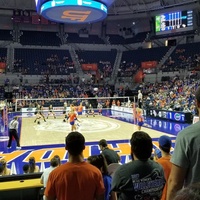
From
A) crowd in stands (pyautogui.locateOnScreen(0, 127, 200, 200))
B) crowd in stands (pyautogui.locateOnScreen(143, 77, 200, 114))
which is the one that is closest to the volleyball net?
crowd in stands (pyautogui.locateOnScreen(143, 77, 200, 114))

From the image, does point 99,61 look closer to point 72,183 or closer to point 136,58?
point 136,58

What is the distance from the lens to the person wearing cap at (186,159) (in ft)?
8.16

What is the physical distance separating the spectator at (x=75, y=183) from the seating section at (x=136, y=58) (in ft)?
143

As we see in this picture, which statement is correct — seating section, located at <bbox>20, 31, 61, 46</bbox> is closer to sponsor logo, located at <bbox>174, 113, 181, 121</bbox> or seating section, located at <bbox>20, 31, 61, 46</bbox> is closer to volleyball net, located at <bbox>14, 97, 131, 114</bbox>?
volleyball net, located at <bbox>14, 97, 131, 114</bbox>

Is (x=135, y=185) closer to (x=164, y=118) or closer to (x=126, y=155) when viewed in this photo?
(x=126, y=155)

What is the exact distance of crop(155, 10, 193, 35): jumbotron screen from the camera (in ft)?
123

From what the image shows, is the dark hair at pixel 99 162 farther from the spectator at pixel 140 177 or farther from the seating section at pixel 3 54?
the seating section at pixel 3 54

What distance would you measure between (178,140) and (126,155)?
9055mm

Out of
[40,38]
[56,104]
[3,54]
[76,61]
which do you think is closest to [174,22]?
[76,61]

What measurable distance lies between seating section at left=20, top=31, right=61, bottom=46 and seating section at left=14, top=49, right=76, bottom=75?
1.33 m

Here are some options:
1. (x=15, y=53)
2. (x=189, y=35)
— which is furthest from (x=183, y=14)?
(x=15, y=53)

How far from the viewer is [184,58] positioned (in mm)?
41250

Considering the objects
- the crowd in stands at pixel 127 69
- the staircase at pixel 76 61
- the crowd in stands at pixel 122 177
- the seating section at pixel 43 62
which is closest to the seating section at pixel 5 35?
the seating section at pixel 43 62

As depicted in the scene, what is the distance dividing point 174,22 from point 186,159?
39.6m
